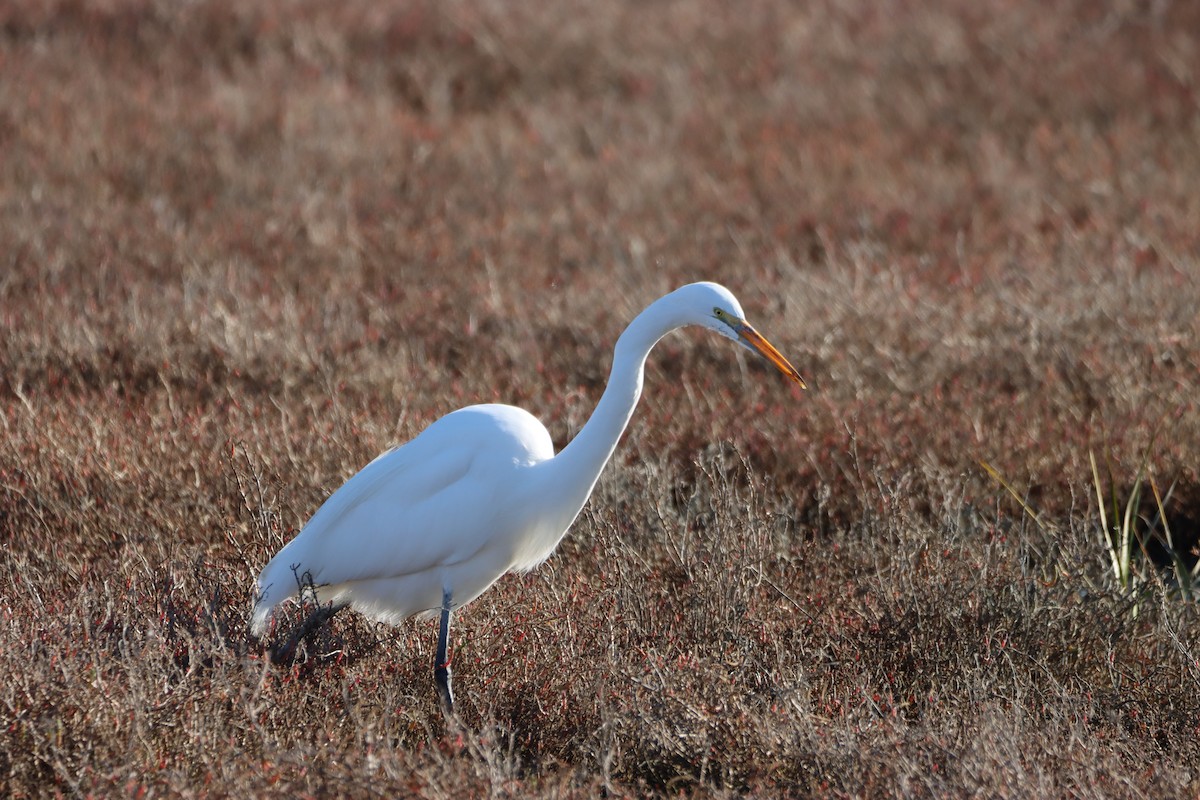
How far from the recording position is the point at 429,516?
12.0 ft

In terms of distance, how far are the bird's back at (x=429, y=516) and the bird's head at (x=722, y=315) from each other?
624 millimetres

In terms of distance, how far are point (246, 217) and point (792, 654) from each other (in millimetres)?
4785

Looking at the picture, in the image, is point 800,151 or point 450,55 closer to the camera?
point 800,151

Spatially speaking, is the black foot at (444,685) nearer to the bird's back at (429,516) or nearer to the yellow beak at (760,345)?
the bird's back at (429,516)

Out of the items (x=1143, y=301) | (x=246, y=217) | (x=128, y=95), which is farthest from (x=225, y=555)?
(x=128, y=95)

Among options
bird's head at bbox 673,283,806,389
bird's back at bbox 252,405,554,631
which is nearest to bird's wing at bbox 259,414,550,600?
bird's back at bbox 252,405,554,631

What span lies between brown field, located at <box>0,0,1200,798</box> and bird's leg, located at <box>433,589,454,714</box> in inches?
4.4

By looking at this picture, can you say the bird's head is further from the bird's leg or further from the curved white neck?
the bird's leg

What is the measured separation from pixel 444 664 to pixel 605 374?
8.03 ft

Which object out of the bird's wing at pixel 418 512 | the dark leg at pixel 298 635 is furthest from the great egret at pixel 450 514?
the dark leg at pixel 298 635

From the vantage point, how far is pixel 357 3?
1064 centimetres

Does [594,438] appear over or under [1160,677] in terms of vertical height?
over

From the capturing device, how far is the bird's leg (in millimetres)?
3477

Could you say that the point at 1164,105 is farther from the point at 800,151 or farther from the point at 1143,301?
the point at 1143,301
